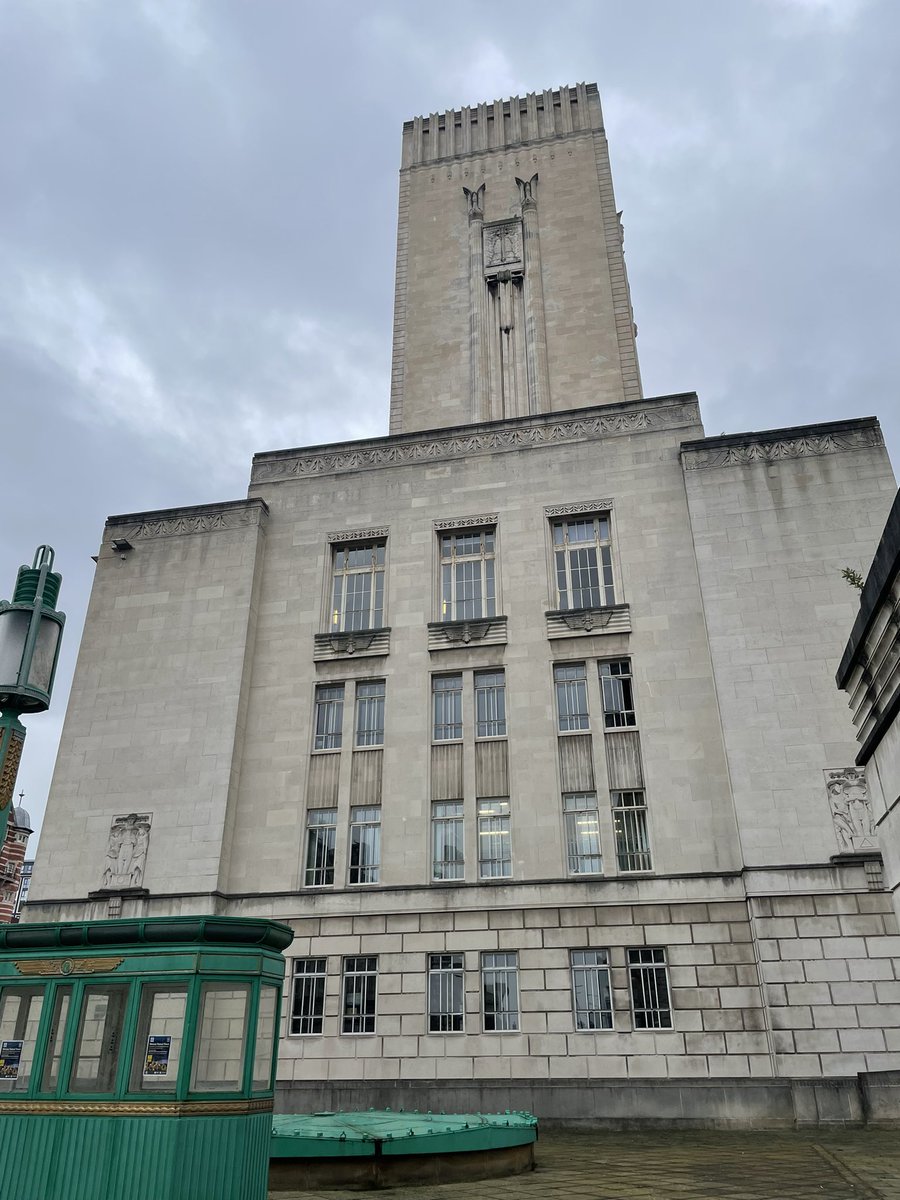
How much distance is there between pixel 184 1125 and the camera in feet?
28.6

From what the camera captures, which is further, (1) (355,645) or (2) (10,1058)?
(1) (355,645)

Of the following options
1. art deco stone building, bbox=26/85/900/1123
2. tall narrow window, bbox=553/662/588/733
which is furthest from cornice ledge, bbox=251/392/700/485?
tall narrow window, bbox=553/662/588/733

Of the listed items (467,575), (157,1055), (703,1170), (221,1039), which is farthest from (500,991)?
(157,1055)

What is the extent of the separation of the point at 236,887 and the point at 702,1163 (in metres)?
16.3

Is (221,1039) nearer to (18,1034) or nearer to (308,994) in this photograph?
(18,1034)

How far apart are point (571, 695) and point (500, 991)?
351 inches

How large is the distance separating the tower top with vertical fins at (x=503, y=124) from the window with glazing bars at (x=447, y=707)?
32.9 m

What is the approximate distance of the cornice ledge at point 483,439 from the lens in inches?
1219

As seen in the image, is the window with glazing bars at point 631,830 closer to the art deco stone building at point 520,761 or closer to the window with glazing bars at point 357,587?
the art deco stone building at point 520,761

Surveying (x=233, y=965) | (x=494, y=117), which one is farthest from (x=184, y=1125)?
(x=494, y=117)

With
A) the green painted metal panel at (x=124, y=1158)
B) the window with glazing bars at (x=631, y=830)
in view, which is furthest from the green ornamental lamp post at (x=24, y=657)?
the window with glazing bars at (x=631, y=830)

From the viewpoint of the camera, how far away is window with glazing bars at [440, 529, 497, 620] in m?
30.0

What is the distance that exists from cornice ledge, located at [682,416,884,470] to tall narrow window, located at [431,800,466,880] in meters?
13.7

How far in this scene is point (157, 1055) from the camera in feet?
30.0
